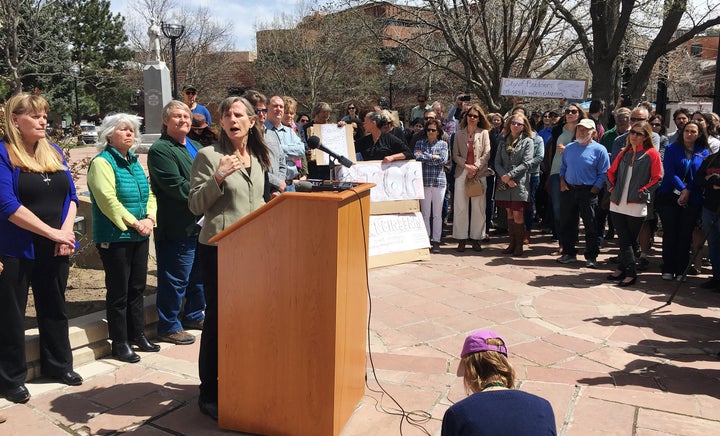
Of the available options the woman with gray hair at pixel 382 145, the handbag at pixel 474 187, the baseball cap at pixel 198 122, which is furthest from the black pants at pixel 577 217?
the baseball cap at pixel 198 122

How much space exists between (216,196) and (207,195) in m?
0.06

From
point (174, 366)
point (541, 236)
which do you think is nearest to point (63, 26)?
point (541, 236)

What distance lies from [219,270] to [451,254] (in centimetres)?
559

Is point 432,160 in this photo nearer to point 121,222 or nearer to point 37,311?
point 121,222

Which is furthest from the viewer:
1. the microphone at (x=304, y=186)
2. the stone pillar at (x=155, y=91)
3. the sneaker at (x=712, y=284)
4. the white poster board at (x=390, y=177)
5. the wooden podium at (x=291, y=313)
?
the stone pillar at (x=155, y=91)

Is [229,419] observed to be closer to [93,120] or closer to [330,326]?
[330,326]

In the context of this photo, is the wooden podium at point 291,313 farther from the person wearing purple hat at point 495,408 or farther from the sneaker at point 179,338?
the sneaker at point 179,338

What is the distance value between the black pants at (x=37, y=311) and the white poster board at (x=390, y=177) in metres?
4.11

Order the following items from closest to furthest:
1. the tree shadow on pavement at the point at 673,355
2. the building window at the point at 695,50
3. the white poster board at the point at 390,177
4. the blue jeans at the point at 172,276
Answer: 1. the tree shadow on pavement at the point at 673,355
2. the blue jeans at the point at 172,276
3. the white poster board at the point at 390,177
4. the building window at the point at 695,50

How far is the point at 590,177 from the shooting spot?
753cm

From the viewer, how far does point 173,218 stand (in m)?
4.64

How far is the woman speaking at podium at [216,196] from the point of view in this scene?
3.44 meters

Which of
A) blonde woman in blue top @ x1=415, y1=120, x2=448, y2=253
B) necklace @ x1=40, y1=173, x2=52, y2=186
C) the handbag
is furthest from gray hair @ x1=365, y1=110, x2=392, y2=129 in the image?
necklace @ x1=40, y1=173, x2=52, y2=186

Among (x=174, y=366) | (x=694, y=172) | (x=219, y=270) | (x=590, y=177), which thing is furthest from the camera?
(x=590, y=177)
